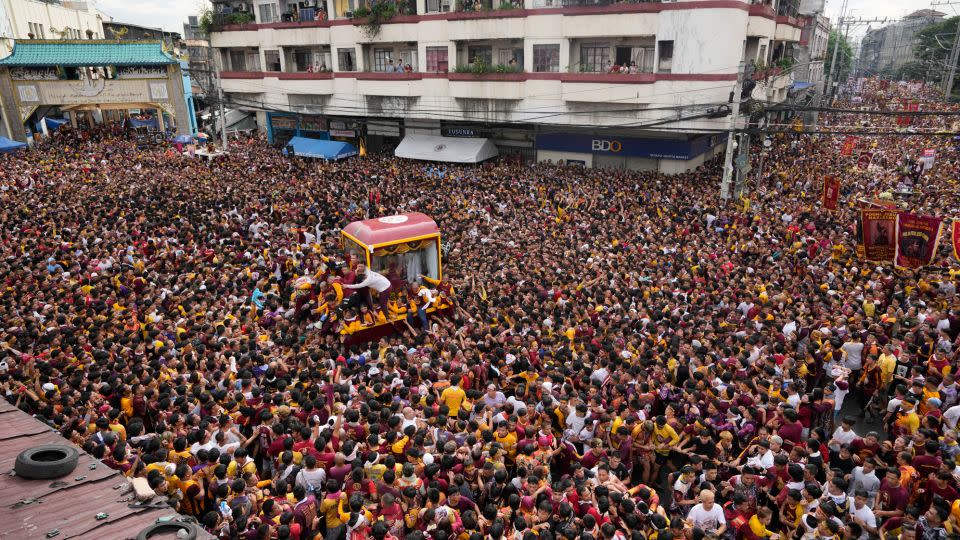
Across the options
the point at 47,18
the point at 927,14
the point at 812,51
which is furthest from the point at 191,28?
the point at 927,14

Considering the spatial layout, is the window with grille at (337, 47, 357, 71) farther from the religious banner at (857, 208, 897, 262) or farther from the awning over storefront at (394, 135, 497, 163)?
the religious banner at (857, 208, 897, 262)

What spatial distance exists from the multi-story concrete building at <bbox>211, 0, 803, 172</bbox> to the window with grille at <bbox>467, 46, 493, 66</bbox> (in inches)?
2.9

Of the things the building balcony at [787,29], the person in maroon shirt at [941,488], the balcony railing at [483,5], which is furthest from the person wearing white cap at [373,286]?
the building balcony at [787,29]

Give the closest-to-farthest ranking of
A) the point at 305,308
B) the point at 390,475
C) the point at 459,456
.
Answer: the point at 390,475
the point at 459,456
the point at 305,308

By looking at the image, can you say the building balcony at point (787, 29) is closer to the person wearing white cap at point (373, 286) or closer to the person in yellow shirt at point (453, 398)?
the person wearing white cap at point (373, 286)

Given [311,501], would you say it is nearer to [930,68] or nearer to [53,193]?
[53,193]

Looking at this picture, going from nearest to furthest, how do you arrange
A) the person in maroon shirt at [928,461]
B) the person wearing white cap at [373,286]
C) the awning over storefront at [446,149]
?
1. the person in maroon shirt at [928,461]
2. the person wearing white cap at [373,286]
3. the awning over storefront at [446,149]

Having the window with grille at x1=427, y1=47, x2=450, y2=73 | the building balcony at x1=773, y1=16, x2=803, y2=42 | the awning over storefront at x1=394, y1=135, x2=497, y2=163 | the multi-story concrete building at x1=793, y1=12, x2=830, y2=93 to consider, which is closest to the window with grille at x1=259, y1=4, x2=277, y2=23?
the awning over storefront at x1=394, y1=135, x2=497, y2=163

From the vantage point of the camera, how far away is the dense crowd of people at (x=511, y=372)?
594cm

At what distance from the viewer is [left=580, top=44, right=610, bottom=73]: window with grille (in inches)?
947

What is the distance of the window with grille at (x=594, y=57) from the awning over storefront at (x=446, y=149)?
6225 millimetres

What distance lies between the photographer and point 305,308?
1195cm

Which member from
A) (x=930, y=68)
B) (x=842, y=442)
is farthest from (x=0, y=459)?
(x=930, y=68)

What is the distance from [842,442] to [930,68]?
262 feet
